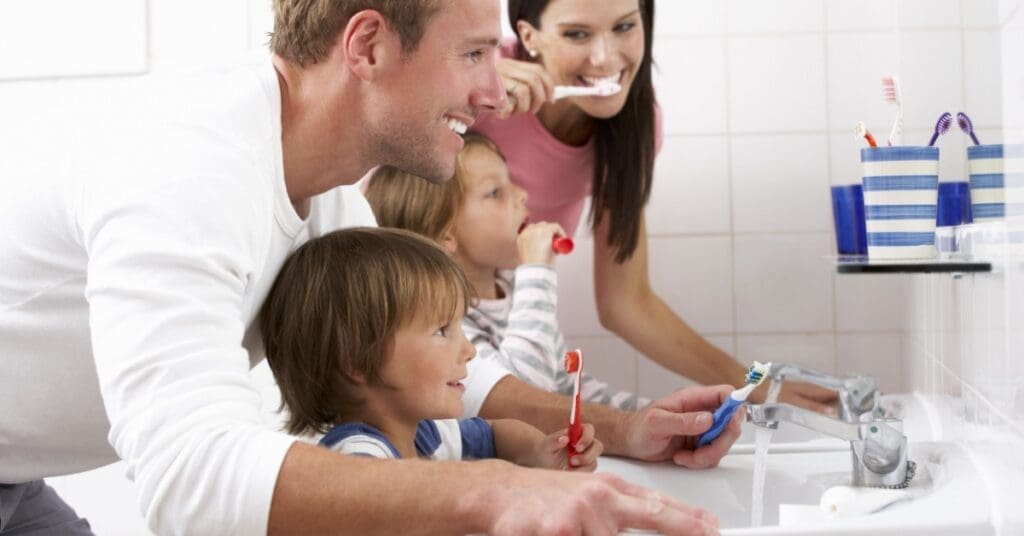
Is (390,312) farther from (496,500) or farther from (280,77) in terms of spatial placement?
(496,500)

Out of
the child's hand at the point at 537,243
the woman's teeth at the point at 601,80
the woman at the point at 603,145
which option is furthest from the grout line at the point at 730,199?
the child's hand at the point at 537,243

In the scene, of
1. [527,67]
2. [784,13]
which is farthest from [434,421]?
[784,13]

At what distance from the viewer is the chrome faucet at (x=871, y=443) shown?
111 centimetres

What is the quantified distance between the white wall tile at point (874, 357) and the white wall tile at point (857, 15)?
531 millimetres

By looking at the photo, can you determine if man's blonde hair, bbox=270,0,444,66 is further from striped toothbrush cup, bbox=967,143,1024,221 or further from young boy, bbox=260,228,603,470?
striped toothbrush cup, bbox=967,143,1024,221

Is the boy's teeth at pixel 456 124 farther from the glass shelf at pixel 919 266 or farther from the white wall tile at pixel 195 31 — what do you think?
the white wall tile at pixel 195 31

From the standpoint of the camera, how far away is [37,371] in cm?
115

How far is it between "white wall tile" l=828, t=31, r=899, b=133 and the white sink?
834 mm

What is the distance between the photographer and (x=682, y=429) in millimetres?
1290

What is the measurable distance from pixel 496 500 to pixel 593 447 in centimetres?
46

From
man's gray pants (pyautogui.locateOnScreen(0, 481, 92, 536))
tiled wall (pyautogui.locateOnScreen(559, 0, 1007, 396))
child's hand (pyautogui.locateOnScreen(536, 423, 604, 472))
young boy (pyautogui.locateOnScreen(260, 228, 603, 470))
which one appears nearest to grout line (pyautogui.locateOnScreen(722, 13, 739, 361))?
tiled wall (pyautogui.locateOnScreen(559, 0, 1007, 396))

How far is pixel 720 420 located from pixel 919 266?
0.31 metres

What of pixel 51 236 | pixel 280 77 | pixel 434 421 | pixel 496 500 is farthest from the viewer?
pixel 434 421

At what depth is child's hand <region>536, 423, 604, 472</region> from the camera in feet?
4.13
